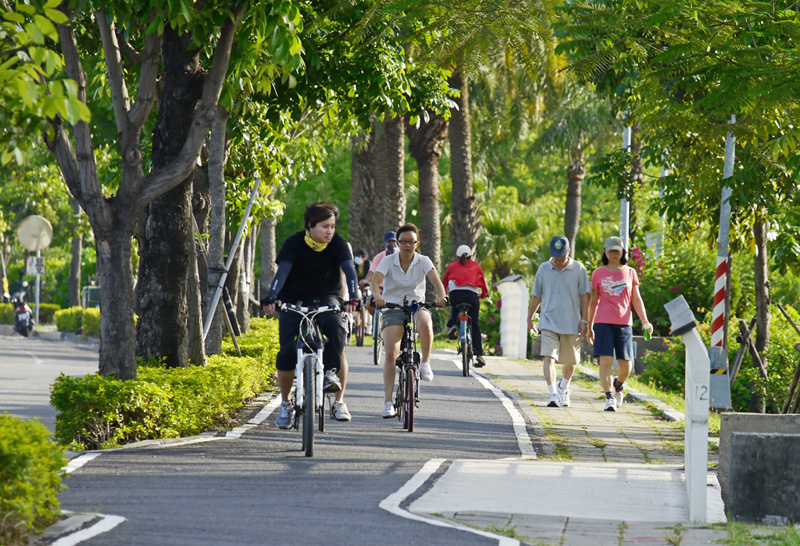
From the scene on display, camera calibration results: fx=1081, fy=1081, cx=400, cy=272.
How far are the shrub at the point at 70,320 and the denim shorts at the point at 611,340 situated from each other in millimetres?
27241

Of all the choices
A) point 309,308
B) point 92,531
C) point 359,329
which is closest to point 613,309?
point 309,308

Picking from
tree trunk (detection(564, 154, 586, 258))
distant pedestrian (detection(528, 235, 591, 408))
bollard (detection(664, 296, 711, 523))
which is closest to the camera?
bollard (detection(664, 296, 711, 523))

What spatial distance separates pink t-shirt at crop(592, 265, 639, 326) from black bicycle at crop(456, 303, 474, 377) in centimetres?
439

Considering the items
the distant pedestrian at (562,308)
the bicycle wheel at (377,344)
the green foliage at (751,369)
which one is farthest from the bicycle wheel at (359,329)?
the distant pedestrian at (562,308)

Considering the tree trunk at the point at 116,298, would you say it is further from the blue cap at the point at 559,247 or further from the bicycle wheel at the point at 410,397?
the blue cap at the point at 559,247

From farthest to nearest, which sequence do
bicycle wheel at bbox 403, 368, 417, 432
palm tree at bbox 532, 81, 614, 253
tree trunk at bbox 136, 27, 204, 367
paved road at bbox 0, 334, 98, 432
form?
palm tree at bbox 532, 81, 614, 253
paved road at bbox 0, 334, 98, 432
tree trunk at bbox 136, 27, 204, 367
bicycle wheel at bbox 403, 368, 417, 432

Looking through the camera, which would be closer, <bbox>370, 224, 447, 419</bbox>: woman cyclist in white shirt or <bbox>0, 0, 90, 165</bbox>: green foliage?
<bbox>0, 0, 90, 165</bbox>: green foliage

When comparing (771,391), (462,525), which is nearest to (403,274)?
(462,525)

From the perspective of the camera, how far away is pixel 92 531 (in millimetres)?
5398

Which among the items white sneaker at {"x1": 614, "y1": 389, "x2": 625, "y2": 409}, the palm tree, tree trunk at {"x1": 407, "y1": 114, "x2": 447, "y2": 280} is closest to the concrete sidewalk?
white sneaker at {"x1": 614, "y1": 389, "x2": 625, "y2": 409}

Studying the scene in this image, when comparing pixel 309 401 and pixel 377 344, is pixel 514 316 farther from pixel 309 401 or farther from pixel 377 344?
pixel 309 401

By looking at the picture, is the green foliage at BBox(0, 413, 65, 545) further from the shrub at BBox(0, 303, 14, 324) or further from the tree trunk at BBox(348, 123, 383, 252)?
the shrub at BBox(0, 303, 14, 324)

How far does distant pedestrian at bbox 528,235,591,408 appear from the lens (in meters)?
12.4

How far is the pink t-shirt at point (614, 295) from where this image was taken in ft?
40.1
